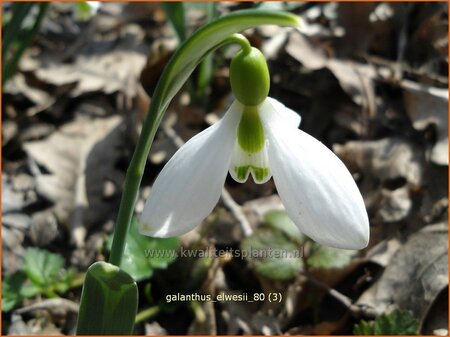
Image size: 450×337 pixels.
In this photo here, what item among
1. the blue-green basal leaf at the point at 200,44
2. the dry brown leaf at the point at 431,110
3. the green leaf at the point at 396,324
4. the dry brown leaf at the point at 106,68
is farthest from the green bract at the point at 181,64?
the dry brown leaf at the point at 106,68

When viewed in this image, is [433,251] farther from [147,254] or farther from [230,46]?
[230,46]

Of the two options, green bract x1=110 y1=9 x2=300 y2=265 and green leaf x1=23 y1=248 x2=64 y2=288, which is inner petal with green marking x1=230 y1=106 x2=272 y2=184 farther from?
green leaf x1=23 y1=248 x2=64 y2=288

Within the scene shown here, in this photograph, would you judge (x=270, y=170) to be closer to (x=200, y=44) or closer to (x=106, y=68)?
(x=200, y=44)

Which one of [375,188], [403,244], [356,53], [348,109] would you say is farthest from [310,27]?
[403,244]

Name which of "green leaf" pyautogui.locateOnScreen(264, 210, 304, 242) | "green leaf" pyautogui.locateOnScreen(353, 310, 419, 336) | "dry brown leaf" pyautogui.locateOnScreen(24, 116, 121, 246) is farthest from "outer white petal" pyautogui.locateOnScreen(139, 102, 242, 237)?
"dry brown leaf" pyautogui.locateOnScreen(24, 116, 121, 246)

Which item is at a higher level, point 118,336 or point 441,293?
point 118,336

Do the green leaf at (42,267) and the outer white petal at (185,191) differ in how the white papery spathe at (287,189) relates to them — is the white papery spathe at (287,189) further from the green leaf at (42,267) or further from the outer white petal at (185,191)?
the green leaf at (42,267)

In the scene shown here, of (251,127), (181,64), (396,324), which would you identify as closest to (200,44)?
(181,64)

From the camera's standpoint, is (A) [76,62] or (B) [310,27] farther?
(A) [76,62]
